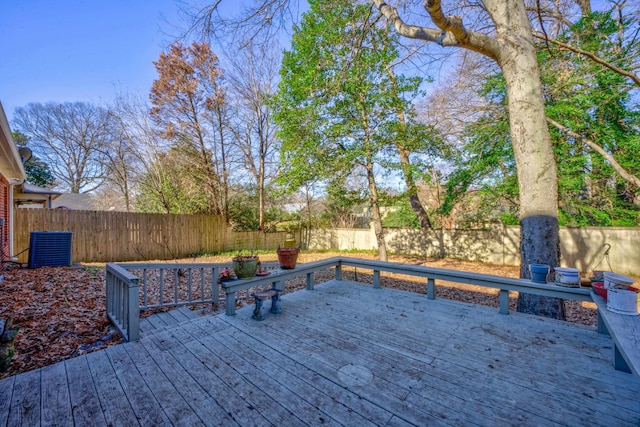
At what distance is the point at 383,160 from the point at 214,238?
758 centimetres

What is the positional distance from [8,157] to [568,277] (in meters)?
8.74

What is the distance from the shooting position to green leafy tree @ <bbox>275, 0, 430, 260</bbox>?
7.33 meters

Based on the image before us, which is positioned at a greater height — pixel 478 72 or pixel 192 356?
pixel 478 72

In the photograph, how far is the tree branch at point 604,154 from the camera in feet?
19.6

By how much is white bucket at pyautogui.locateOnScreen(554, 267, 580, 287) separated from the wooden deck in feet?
1.53

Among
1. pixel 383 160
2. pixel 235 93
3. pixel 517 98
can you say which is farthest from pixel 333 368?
pixel 235 93

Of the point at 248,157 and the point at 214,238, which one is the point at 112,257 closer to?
the point at 214,238

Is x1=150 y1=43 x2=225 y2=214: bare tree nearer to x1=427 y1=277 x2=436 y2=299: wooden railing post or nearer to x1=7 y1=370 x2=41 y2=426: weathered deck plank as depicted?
x1=427 y1=277 x2=436 y2=299: wooden railing post

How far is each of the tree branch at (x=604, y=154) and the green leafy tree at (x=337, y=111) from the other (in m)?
3.69

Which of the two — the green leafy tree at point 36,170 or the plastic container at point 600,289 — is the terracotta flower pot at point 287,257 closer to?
the plastic container at point 600,289

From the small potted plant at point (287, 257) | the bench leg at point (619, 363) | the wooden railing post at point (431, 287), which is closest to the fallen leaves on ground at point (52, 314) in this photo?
the small potted plant at point (287, 257)

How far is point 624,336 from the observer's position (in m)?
1.59

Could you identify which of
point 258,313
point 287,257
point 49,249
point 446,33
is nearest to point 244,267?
point 258,313

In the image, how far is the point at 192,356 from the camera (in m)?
2.26
